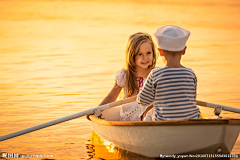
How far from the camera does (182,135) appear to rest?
12.9 feet

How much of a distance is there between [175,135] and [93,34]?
15538 mm

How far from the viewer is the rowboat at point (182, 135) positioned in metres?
3.83

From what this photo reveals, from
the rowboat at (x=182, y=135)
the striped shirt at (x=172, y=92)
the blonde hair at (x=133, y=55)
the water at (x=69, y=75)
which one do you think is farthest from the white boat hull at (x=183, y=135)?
the blonde hair at (x=133, y=55)

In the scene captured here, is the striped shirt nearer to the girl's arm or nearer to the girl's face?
the girl's face

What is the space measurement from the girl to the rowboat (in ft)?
2.84

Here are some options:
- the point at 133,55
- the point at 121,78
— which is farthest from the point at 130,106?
the point at 133,55

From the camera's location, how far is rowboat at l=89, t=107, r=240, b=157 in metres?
3.83

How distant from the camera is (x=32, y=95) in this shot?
8.05 metres

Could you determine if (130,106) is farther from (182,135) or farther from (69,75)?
(69,75)

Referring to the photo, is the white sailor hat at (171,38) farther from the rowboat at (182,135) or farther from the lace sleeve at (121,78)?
the lace sleeve at (121,78)

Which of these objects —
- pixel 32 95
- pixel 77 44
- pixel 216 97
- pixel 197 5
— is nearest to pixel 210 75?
pixel 216 97

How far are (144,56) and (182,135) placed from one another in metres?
1.49

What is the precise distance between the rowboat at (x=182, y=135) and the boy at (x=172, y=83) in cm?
13

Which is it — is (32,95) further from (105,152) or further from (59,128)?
(105,152)
